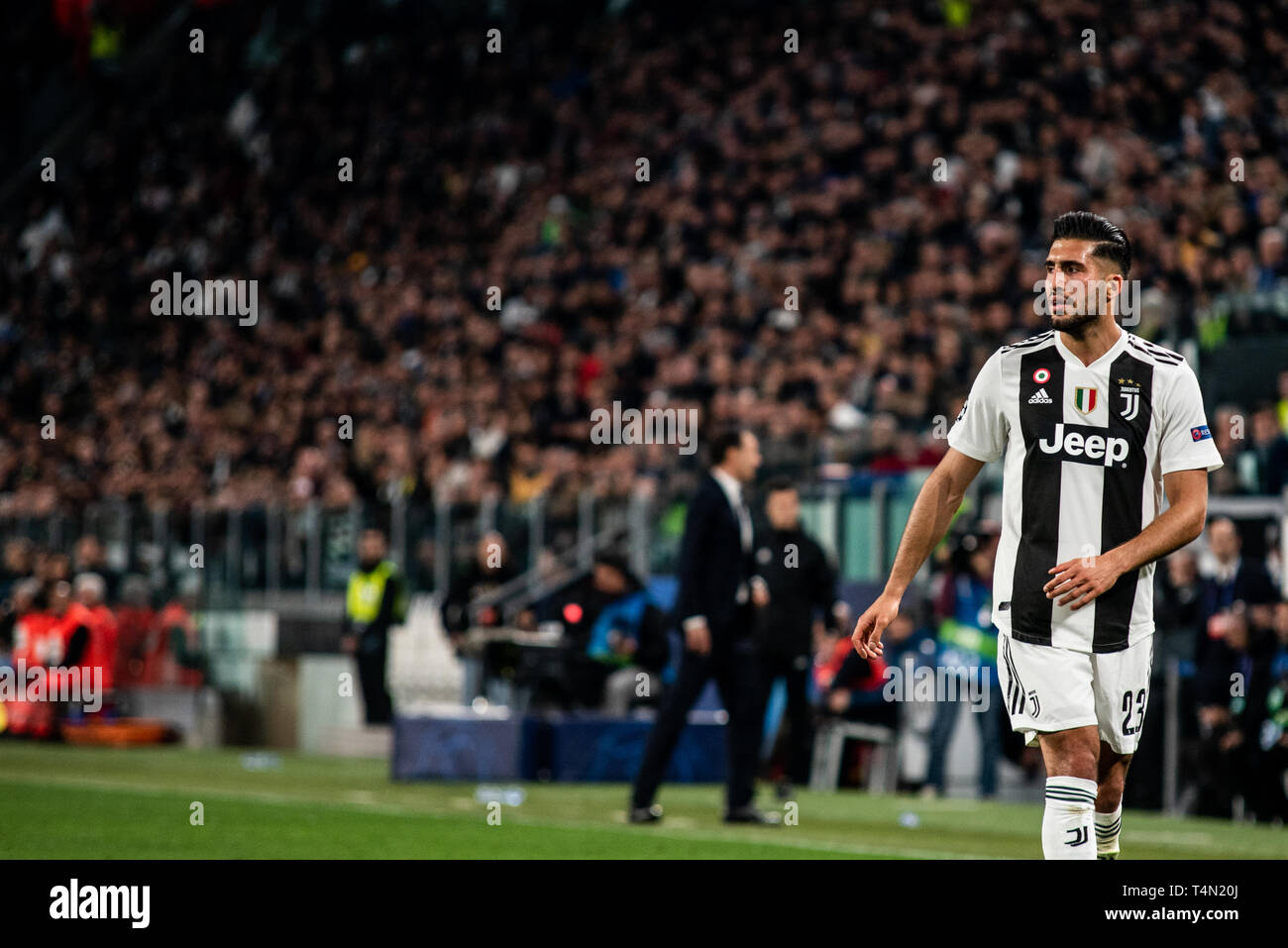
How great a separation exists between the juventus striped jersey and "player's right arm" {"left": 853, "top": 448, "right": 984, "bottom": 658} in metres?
0.18

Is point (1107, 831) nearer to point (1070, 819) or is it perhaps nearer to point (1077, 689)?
point (1070, 819)

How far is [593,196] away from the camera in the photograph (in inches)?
1074

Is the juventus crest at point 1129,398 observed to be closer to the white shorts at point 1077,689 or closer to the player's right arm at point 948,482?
the player's right arm at point 948,482

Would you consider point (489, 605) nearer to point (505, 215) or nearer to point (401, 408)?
point (401, 408)

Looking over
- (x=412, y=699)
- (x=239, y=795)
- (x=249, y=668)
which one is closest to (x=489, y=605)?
(x=412, y=699)

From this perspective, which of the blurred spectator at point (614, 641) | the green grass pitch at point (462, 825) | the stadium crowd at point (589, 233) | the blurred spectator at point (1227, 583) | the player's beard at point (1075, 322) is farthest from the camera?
the stadium crowd at point (589, 233)

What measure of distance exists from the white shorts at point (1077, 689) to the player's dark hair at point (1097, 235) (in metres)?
1.17

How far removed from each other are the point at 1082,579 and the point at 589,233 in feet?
68.2

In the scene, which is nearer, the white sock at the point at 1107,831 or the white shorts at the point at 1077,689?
the white shorts at the point at 1077,689

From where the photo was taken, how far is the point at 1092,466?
636cm

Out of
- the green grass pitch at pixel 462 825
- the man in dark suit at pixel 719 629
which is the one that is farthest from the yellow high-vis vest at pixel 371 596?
the man in dark suit at pixel 719 629

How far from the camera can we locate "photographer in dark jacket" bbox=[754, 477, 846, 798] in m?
14.4

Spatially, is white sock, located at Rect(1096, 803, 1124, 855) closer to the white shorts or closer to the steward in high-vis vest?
the white shorts

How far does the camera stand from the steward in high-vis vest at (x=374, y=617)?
18.7 m
